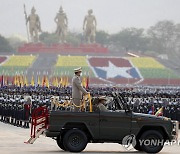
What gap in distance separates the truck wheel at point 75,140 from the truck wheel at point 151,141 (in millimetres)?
1068

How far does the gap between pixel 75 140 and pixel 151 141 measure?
4.58ft

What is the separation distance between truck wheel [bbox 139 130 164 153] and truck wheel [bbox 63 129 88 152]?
1.07 metres

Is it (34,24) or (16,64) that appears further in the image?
(34,24)

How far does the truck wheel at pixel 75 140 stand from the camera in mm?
13086

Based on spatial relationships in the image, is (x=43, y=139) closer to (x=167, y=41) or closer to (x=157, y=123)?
(x=157, y=123)

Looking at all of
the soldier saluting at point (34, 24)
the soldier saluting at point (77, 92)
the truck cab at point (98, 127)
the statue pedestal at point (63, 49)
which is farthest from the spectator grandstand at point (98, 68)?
the truck cab at point (98, 127)

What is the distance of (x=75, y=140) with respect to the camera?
13148 mm

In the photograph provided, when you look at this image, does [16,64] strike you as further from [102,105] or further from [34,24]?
[102,105]

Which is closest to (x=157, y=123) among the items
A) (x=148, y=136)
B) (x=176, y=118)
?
(x=148, y=136)

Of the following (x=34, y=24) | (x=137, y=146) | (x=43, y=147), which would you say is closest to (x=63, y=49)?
(x=34, y=24)

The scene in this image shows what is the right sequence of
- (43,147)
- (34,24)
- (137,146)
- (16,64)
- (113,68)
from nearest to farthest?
(137,146)
(43,147)
(113,68)
(16,64)
(34,24)

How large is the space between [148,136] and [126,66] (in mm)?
61768

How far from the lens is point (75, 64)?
7375 cm

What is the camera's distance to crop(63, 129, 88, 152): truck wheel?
1309cm
